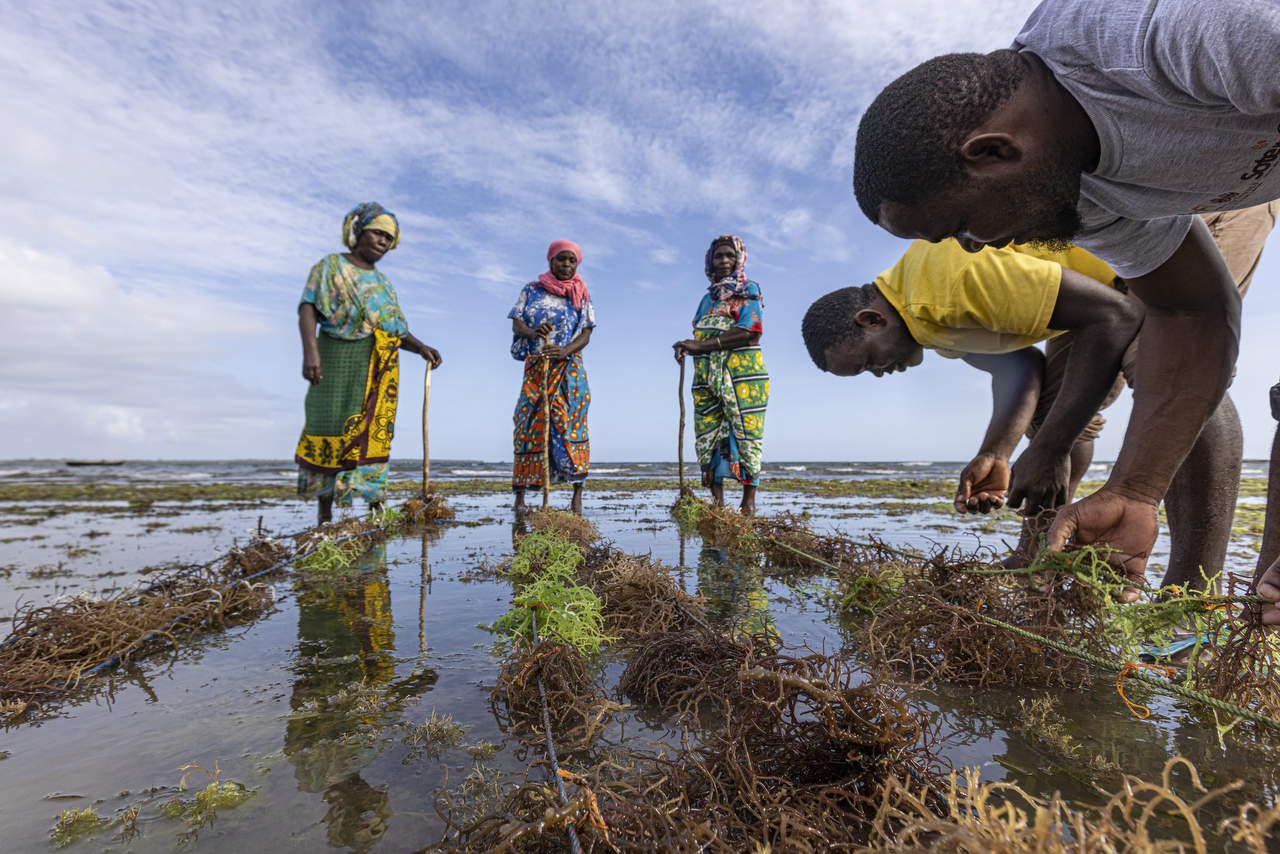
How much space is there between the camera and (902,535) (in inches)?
261

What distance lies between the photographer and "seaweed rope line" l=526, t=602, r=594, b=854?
1102 mm

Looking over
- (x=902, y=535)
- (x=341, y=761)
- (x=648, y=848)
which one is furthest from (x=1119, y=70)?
(x=902, y=535)

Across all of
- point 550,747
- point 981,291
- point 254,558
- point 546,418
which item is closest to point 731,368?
point 546,418

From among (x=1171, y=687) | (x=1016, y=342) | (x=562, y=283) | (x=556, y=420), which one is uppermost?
(x=562, y=283)

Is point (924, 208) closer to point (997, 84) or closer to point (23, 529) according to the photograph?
point (997, 84)

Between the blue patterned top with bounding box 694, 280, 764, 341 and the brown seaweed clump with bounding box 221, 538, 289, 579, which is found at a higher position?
the blue patterned top with bounding box 694, 280, 764, 341

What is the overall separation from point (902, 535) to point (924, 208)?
5.60 metres

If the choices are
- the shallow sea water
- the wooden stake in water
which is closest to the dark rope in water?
the shallow sea water

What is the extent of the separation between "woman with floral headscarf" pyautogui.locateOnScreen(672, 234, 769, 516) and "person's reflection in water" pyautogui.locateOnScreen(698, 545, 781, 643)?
2.17 m

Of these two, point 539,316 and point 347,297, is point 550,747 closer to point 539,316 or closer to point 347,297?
point 347,297

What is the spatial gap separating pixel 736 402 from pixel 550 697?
568cm

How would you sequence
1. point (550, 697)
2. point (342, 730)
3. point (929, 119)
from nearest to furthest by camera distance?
point (929, 119) < point (342, 730) < point (550, 697)

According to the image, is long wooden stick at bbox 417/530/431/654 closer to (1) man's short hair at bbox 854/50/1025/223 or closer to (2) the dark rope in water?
(2) the dark rope in water

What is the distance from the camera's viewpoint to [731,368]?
743cm
